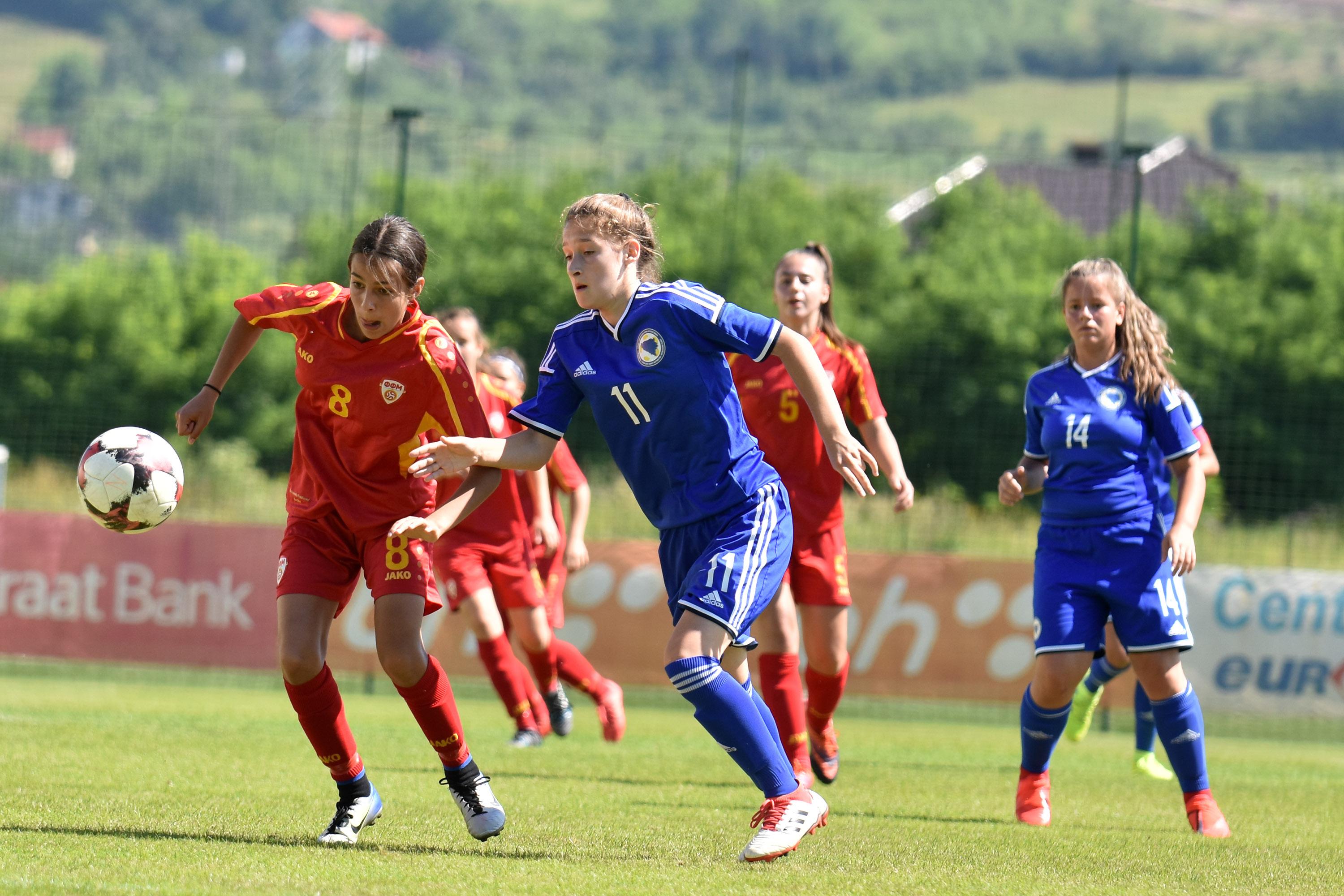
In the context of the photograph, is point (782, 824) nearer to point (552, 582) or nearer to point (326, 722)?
point (326, 722)

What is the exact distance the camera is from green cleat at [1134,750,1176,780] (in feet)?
27.1

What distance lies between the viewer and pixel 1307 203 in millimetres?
40562

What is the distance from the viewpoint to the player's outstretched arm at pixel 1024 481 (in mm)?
6164

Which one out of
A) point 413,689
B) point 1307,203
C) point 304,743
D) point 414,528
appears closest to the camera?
point 414,528

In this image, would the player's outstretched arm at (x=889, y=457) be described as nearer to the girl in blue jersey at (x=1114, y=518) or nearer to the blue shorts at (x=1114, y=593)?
the girl in blue jersey at (x=1114, y=518)

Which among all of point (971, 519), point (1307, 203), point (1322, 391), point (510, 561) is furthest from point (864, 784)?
point (1307, 203)

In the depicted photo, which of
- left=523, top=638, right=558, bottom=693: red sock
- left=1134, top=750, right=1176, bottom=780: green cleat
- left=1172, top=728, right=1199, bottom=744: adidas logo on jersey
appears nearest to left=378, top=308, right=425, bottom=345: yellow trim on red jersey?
left=1172, top=728, right=1199, bottom=744: adidas logo on jersey

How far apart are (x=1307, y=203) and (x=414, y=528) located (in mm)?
40050

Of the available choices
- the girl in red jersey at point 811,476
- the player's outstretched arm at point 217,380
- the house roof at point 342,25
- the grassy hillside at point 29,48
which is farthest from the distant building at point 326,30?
the player's outstretched arm at point 217,380

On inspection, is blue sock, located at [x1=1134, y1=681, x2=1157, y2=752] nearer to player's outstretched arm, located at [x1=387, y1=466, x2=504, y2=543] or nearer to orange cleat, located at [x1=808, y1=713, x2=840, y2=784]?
orange cleat, located at [x1=808, y1=713, x2=840, y2=784]

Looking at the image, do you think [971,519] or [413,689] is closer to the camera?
[413,689]

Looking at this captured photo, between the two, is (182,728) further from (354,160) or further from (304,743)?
(354,160)

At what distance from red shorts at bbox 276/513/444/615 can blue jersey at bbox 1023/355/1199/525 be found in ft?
8.09

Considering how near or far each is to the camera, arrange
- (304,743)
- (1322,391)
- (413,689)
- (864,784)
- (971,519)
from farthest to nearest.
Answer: (1322,391) → (971,519) → (304,743) → (864,784) → (413,689)
